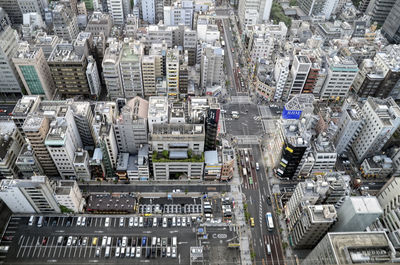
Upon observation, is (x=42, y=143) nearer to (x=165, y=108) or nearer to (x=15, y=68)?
(x=165, y=108)

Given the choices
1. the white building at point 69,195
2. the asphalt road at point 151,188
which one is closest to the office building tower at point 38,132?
the white building at point 69,195

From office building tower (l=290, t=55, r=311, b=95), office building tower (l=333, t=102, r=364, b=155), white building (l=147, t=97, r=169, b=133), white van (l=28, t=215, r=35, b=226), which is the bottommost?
white van (l=28, t=215, r=35, b=226)

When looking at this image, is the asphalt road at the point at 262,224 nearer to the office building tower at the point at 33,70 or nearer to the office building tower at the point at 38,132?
the office building tower at the point at 38,132

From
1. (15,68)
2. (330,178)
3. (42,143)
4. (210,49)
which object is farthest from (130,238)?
(15,68)

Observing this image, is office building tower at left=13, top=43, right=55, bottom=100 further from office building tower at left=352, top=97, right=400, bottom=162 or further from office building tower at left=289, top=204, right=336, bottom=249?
office building tower at left=352, top=97, right=400, bottom=162

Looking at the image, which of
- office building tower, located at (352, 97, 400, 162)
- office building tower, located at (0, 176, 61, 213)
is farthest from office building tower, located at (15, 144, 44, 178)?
office building tower, located at (352, 97, 400, 162)
